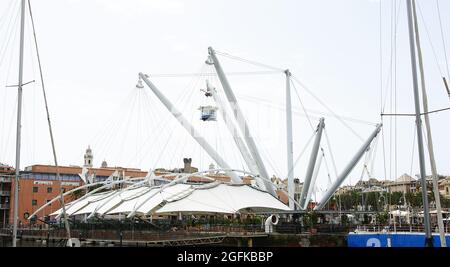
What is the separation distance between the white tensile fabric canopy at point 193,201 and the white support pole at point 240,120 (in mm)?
4347

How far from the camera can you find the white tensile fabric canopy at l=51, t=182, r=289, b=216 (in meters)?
44.2

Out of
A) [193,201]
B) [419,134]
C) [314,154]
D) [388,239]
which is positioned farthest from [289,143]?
[419,134]

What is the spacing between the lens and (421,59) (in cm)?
2319

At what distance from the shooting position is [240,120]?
178 ft

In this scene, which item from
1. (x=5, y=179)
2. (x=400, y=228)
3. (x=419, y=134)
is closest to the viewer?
(x=419, y=134)

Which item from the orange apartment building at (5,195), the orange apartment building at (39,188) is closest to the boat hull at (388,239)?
the orange apartment building at (39,188)

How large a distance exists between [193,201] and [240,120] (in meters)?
12.6

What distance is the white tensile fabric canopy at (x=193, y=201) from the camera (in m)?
44.2

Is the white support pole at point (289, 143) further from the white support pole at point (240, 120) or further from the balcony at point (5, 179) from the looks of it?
the balcony at point (5, 179)

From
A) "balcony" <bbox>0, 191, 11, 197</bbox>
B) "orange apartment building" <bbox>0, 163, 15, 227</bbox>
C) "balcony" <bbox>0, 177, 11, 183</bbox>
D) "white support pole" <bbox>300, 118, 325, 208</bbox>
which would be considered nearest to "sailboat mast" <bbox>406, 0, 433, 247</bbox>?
"white support pole" <bbox>300, 118, 325, 208</bbox>

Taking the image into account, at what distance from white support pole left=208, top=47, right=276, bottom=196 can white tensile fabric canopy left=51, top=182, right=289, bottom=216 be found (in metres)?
4.35

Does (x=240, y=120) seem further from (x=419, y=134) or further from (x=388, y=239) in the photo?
(x=419, y=134)

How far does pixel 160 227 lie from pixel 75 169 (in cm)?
5074
